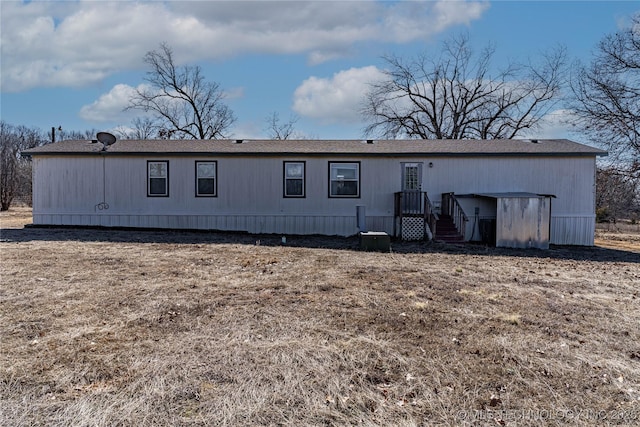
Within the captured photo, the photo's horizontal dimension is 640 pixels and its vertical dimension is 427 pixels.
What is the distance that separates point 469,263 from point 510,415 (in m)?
6.20

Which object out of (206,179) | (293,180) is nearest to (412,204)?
(293,180)

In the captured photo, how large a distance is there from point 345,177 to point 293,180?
1.68 meters

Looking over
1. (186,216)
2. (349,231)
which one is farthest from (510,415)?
(186,216)

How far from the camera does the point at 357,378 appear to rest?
10.7ft

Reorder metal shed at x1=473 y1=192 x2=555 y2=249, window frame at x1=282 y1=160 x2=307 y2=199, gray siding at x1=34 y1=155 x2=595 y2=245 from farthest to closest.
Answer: window frame at x1=282 y1=160 x2=307 y2=199, gray siding at x1=34 y1=155 x2=595 y2=245, metal shed at x1=473 y1=192 x2=555 y2=249

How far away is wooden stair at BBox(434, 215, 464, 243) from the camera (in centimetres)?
1210

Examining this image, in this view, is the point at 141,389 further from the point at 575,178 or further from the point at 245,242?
the point at 575,178

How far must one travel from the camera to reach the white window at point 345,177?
13.5 metres

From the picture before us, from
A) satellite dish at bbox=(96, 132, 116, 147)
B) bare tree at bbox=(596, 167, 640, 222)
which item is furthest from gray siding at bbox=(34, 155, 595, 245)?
bare tree at bbox=(596, 167, 640, 222)

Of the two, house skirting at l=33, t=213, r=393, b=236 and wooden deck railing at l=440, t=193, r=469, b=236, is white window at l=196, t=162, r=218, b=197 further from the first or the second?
wooden deck railing at l=440, t=193, r=469, b=236

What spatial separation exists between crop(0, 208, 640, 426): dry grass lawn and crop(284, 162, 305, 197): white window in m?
6.37

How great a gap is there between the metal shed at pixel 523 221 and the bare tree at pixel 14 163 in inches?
867

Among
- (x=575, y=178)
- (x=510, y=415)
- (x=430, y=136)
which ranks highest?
(x=430, y=136)

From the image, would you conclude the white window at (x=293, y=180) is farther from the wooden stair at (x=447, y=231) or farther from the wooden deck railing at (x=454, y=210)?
the wooden deck railing at (x=454, y=210)
